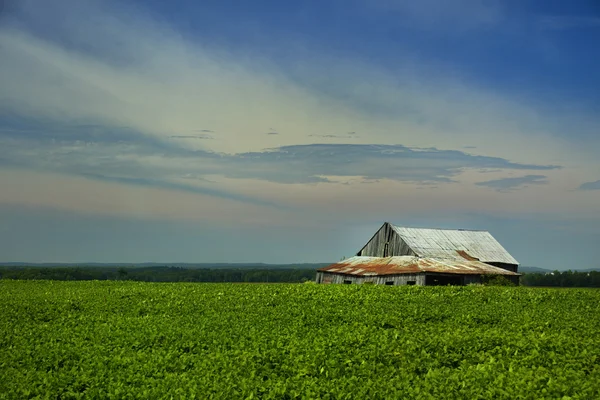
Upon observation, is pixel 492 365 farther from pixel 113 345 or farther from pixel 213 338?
pixel 113 345

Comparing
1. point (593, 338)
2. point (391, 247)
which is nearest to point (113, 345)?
point (593, 338)

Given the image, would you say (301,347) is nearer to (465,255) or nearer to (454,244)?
(465,255)

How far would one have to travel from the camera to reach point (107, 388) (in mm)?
13961

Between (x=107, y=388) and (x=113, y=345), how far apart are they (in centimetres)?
400

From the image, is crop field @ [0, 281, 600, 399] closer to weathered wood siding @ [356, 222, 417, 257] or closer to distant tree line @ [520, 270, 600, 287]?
weathered wood siding @ [356, 222, 417, 257]

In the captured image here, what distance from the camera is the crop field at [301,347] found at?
13570 mm

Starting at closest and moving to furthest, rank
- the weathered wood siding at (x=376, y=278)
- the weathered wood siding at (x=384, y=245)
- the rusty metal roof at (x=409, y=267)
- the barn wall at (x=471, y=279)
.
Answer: the weathered wood siding at (x=376, y=278), the barn wall at (x=471, y=279), the rusty metal roof at (x=409, y=267), the weathered wood siding at (x=384, y=245)

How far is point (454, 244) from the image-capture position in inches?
2509

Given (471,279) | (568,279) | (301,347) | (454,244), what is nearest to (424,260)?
A: (471,279)

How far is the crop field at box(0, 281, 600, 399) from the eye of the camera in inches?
534

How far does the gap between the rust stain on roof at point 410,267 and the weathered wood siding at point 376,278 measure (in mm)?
470

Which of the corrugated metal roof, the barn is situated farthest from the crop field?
the corrugated metal roof

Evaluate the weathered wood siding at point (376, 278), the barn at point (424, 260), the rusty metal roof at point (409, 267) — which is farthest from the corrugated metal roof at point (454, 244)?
the weathered wood siding at point (376, 278)

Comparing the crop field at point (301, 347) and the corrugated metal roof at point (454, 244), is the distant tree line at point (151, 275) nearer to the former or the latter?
the corrugated metal roof at point (454, 244)
